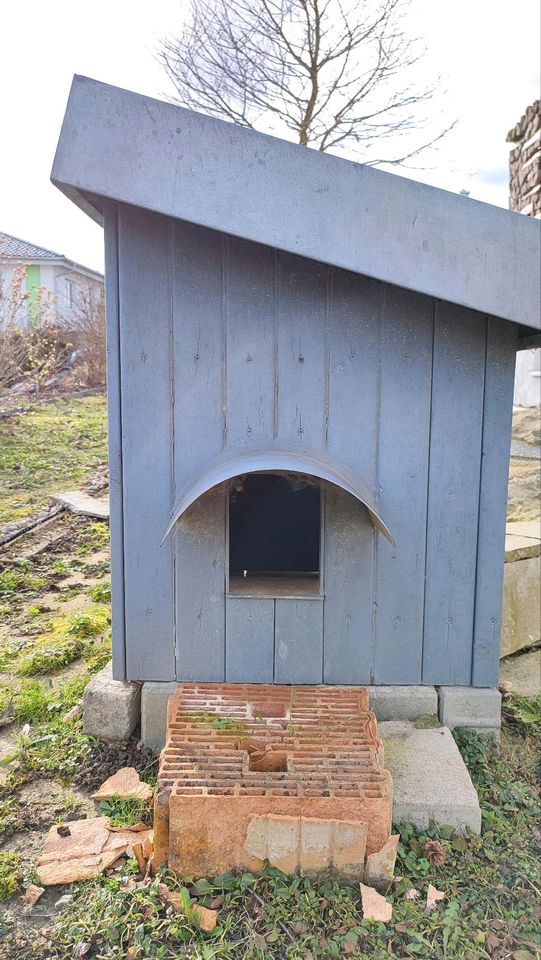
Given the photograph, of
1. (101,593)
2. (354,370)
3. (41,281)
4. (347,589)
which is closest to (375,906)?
(347,589)

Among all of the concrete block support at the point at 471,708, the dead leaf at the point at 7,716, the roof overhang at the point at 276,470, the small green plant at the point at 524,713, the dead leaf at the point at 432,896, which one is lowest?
the dead leaf at the point at 432,896

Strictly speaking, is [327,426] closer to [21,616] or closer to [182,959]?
[182,959]

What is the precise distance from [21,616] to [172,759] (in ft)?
7.88

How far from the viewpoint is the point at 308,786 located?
7.32 feet

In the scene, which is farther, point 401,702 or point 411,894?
point 401,702

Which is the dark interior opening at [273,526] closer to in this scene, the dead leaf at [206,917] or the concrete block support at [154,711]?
the concrete block support at [154,711]

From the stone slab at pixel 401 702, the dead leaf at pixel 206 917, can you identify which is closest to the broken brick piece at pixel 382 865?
the dead leaf at pixel 206 917

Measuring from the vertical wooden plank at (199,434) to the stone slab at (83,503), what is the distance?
3.79 m

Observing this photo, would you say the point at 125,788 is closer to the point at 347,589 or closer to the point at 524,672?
the point at 347,589

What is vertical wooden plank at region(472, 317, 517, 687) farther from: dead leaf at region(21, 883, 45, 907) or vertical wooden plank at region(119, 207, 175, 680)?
dead leaf at region(21, 883, 45, 907)

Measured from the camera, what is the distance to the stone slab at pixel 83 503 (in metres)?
6.62

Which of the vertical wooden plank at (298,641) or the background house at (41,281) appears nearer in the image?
the vertical wooden plank at (298,641)

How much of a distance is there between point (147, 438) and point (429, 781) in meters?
1.74

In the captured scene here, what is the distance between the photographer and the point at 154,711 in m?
2.96
